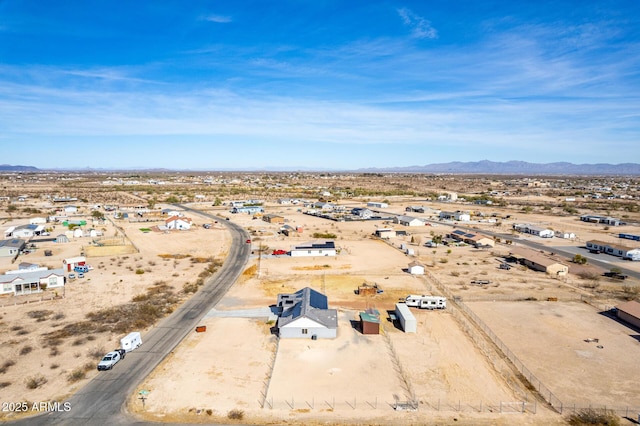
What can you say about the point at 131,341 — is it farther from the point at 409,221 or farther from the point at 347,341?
the point at 409,221

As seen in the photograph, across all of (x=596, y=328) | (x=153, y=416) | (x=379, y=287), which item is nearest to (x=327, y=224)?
(x=379, y=287)

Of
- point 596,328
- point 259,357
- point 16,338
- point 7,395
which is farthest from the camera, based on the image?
point 596,328

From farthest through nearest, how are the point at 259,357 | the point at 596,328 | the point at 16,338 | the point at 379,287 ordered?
the point at 379,287, the point at 596,328, the point at 16,338, the point at 259,357

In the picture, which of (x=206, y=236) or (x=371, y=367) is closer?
(x=371, y=367)

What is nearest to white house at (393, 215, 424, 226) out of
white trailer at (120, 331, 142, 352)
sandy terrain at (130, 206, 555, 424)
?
sandy terrain at (130, 206, 555, 424)

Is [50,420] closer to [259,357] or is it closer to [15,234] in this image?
[259,357]

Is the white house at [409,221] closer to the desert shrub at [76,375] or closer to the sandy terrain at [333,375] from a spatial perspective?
the sandy terrain at [333,375]
